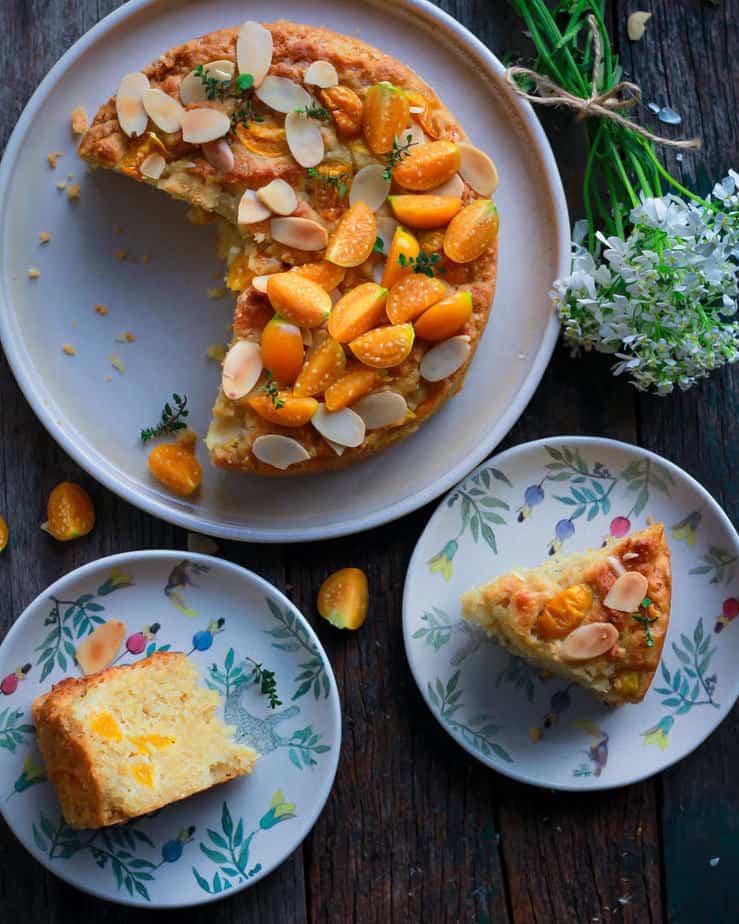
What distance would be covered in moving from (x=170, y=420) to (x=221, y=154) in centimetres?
95

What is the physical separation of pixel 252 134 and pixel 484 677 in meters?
2.06

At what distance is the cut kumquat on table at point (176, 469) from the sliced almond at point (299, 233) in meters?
0.86

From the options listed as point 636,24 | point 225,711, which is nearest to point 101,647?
point 225,711

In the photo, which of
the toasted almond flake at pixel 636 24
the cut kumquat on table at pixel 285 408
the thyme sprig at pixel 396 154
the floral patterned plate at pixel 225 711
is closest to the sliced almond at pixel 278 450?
the cut kumquat on table at pixel 285 408

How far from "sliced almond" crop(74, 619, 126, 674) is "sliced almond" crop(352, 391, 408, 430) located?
1156 millimetres

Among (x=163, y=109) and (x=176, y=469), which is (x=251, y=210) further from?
(x=176, y=469)

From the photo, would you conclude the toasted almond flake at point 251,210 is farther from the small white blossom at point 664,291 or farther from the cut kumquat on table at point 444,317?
the small white blossom at point 664,291

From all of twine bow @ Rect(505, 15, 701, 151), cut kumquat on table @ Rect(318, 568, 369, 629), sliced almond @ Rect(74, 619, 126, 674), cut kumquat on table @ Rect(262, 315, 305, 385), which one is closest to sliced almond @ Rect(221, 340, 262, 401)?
cut kumquat on table @ Rect(262, 315, 305, 385)

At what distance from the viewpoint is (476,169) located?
3148 mm

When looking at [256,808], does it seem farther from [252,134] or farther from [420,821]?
Answer: [252,134]

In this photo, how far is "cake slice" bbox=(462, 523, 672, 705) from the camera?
3.16 meters

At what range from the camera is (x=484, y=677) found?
3463 mm

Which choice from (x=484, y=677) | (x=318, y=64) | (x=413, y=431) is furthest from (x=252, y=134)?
(x=484, y=677)

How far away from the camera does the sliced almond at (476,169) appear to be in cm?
314
